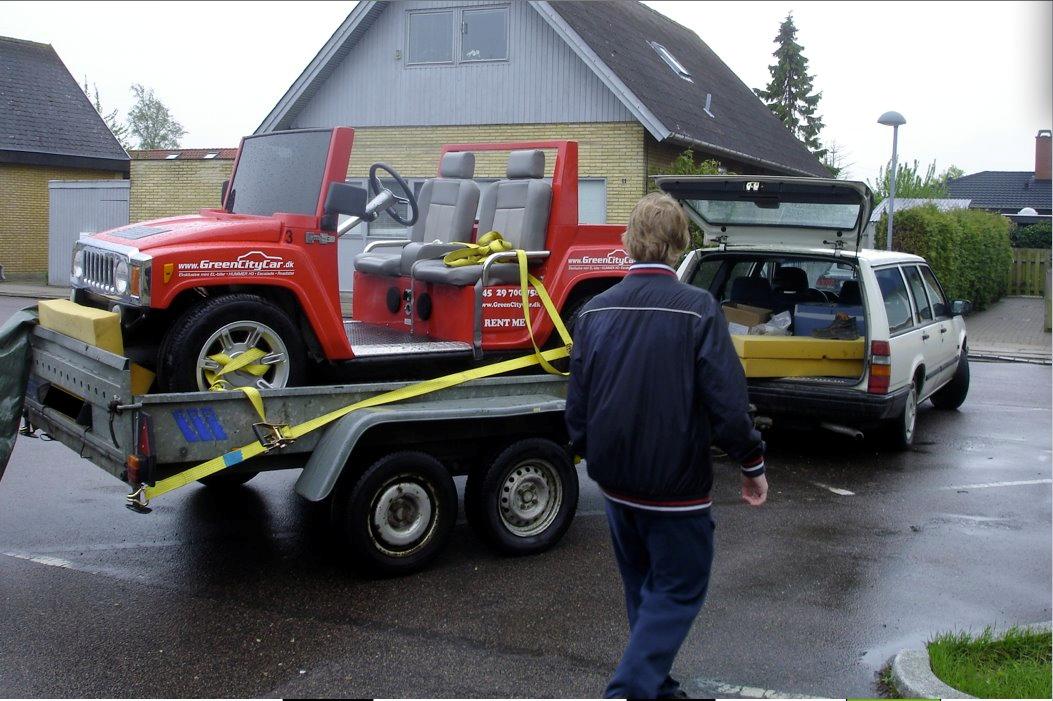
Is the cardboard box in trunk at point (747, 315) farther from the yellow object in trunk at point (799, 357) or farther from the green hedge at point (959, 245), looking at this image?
the green hedge at point (959, 245)

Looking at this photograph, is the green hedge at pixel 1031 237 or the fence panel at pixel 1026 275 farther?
the green hedge at pixel 1031 237

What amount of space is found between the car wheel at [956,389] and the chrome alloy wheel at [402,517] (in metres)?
7.54

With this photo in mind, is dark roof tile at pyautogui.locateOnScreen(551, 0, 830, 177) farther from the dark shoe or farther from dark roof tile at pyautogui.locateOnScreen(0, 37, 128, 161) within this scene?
dark roof tile at pyautogui.locateOnScreen(0, 37, 128, 161)

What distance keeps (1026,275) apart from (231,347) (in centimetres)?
3356

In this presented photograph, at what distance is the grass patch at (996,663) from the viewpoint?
4.46m

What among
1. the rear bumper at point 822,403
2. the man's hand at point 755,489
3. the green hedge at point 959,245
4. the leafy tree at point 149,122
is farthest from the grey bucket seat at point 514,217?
the leafy tree at point 149,122

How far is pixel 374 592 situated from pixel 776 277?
5.72 m

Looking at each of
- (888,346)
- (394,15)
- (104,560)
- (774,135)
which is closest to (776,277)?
(888,346)

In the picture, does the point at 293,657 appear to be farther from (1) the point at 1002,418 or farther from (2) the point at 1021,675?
(1) the point at 1002,418

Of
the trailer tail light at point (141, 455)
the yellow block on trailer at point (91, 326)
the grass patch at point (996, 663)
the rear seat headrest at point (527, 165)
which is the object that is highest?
the rear seat headrest at point (527, 165)

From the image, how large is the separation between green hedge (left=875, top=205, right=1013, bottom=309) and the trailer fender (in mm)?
17629

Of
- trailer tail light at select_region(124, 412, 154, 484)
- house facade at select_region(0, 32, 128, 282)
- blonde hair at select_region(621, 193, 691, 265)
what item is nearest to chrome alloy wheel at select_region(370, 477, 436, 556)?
trailer tail light at select_region(124, 412, 154, 484)

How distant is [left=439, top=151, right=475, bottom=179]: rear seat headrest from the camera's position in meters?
7.73

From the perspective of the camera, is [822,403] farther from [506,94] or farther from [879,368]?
[506,94]
